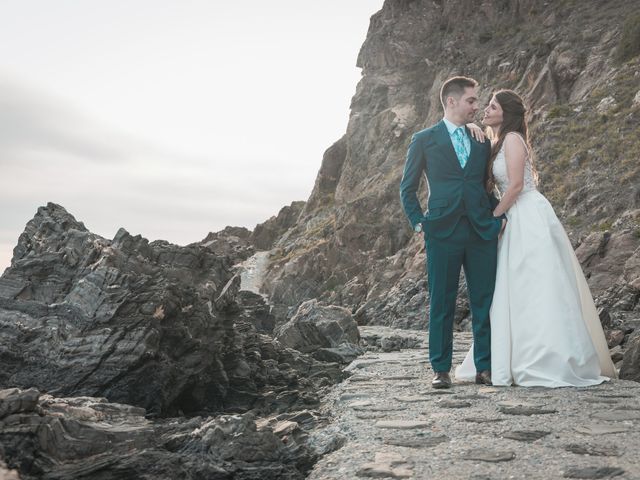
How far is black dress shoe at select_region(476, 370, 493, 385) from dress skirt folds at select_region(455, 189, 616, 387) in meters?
0.13

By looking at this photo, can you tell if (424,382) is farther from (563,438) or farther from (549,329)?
(563,438)

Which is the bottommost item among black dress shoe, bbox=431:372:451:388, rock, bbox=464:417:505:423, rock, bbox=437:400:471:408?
rock, bbox=464:417:505:423

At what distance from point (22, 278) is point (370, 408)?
3.91m

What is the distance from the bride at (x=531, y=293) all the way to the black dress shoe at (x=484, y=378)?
120 mm

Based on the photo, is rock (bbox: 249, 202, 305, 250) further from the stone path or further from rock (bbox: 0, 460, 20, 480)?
rock (bbox: 0, 460, 20, 480)

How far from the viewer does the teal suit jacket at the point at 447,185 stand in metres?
6.51

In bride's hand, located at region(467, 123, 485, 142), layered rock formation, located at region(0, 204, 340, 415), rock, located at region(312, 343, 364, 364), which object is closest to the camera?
layered rock formation, located at region(0, 204, 340, 415)

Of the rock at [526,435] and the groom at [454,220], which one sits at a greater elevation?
the groom at [454,220]

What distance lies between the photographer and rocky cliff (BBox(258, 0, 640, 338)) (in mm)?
22797

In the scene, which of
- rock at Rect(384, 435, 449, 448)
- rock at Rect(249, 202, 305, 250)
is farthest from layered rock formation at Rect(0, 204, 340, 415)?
rock at Rect(249, 202, 305, 250)

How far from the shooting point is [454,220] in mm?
6531

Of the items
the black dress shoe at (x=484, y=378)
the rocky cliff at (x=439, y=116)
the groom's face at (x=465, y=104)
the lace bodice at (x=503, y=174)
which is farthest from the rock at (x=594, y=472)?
the rocky cliff at (x=439, y=116)

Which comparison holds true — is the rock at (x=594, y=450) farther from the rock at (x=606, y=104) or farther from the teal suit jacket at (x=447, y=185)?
the rock at (x=606, y=104)

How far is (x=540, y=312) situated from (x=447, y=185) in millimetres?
1544
